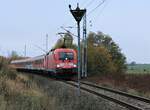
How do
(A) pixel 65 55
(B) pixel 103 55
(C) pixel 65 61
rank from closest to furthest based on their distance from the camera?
(C) pixel 65 61 → (A) pixel 65 55 → (B) pixel 103 55

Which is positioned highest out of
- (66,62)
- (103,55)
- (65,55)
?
(103,55)

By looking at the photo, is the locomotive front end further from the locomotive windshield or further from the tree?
the tree

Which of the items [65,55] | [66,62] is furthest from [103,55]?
[66,62]

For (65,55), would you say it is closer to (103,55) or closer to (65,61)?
(65,61)

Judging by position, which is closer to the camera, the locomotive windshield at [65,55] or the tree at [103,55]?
the locomotive windshield at [65,55]

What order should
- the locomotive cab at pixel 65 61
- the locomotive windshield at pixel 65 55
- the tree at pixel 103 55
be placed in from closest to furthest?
the locomotive cab at pixel 65 61 < the locomotive windshield at pixel 65 55 < the tree at pixel 103 55

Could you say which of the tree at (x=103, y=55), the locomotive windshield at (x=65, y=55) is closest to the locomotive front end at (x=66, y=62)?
the locomotive windshield at (x=65, y=55)

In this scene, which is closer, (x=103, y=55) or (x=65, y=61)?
(x=65, y=61)

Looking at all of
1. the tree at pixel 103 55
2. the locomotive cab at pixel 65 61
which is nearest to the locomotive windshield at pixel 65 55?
the locomotive cab at pixel 65 61

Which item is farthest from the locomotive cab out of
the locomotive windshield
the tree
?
the tree

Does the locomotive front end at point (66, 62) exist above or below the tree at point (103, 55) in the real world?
below

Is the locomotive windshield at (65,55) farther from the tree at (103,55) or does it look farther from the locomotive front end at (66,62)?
the tree at (103,55)

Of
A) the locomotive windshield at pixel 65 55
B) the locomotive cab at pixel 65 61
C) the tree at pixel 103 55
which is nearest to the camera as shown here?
the locomotive cab at pixel 65 61

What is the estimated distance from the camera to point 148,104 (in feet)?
59.3
